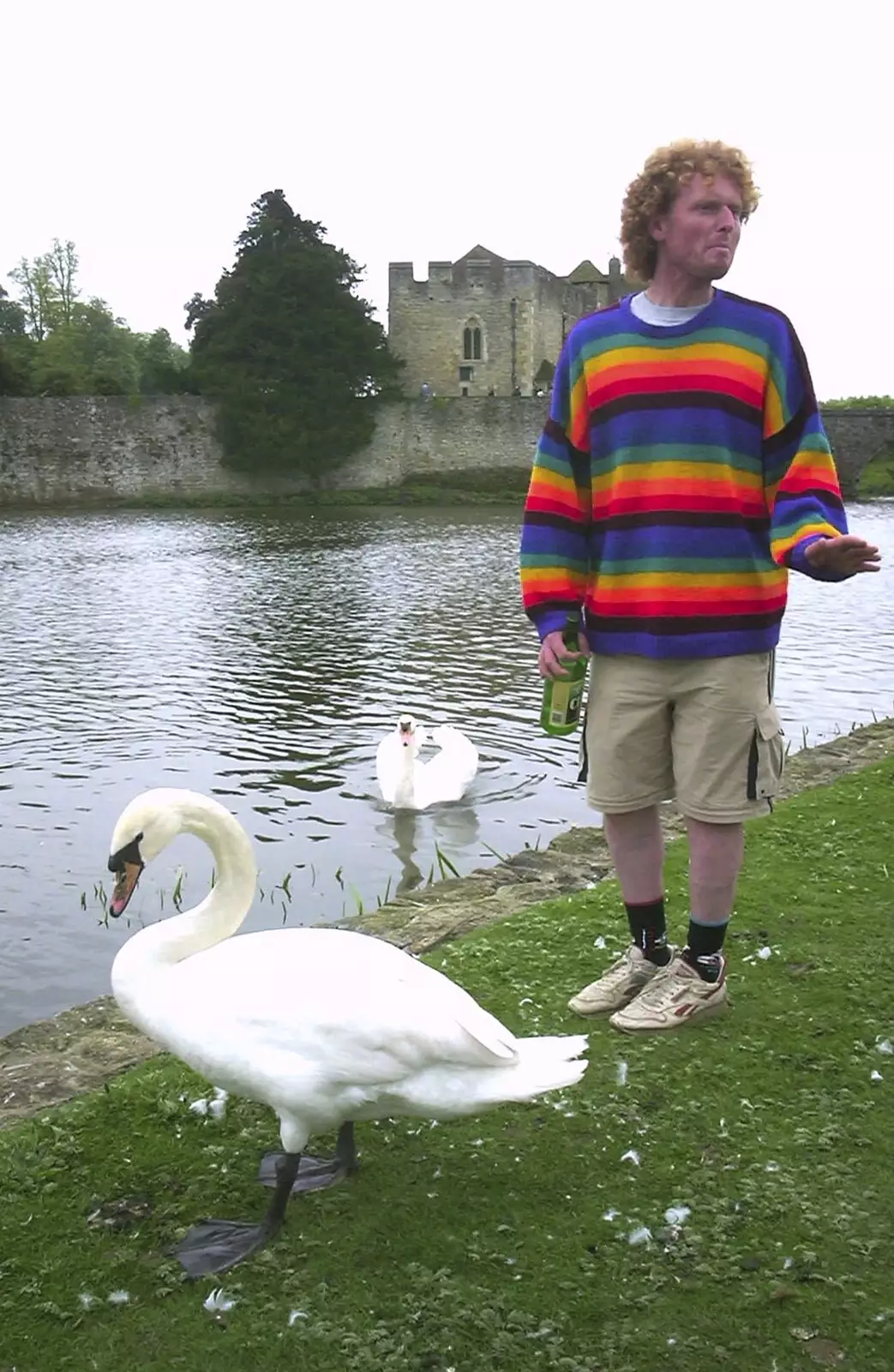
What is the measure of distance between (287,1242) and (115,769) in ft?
23.4

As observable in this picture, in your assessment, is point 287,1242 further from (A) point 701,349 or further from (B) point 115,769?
(B) point 115,769

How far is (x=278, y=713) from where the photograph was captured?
11703 millimetres

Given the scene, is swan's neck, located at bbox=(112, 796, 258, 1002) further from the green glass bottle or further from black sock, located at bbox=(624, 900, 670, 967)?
black sock, located at bbox=(624, 900, 670, 967)

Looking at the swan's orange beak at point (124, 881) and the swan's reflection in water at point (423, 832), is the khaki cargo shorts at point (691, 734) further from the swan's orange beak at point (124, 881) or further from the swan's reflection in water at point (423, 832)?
the swan's reflection in water at point (423, 832)

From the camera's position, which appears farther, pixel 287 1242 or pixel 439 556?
pixel 439 556

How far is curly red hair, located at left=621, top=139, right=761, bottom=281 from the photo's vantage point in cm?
324

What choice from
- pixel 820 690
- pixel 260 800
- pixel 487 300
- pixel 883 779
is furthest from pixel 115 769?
pixel 487 300

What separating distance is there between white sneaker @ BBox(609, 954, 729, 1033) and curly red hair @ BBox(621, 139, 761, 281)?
6.72 ft

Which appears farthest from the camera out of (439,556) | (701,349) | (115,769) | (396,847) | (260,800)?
(439,556)

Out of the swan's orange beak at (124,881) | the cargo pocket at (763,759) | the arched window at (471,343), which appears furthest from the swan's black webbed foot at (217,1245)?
the arched window at (471,343)

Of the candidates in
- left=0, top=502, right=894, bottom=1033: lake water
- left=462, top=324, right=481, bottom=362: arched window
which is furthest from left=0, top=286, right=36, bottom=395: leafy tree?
left=0, top=502, right=894, bottom=1033: lake water

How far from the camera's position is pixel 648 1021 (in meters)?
3.65

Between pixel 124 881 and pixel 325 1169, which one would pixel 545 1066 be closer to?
pixel 325 1169

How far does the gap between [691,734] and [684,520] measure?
58cm
